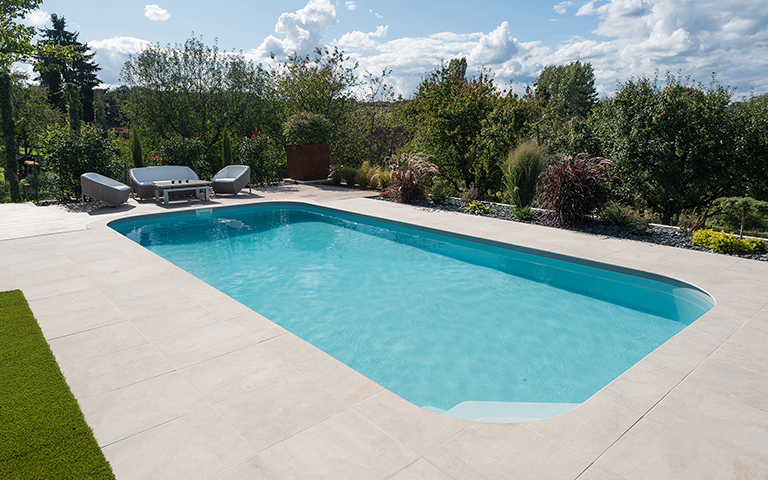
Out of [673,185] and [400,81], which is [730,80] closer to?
[673,185]

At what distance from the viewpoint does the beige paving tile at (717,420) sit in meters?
2.39

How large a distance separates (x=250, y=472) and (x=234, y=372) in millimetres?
1039

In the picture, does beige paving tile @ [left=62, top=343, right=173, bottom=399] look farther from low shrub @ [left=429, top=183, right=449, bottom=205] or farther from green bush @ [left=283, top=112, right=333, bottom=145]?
green bush @ [left=283, top=112, right=333, bottom=145]

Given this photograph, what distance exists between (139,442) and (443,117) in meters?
10.5

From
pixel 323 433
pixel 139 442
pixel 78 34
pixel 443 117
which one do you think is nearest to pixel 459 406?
pixel 323 433

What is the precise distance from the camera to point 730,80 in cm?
961

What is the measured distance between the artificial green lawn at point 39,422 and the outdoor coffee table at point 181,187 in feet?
23.9

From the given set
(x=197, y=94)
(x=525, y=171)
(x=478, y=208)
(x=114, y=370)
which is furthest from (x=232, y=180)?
(x=114, y=370)

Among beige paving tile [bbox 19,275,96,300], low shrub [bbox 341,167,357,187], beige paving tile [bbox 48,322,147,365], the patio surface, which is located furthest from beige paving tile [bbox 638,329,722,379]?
low shrub [bbox 341,167,357,187]

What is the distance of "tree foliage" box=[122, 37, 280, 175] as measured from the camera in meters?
14.3

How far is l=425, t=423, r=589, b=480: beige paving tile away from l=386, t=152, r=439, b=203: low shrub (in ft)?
27.9

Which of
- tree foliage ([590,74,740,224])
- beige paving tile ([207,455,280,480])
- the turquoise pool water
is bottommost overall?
the turquoise pool water

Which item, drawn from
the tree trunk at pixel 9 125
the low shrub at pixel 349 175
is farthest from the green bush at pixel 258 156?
the tree trunk at pixel 9 125

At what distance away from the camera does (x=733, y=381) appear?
3.03 meters
